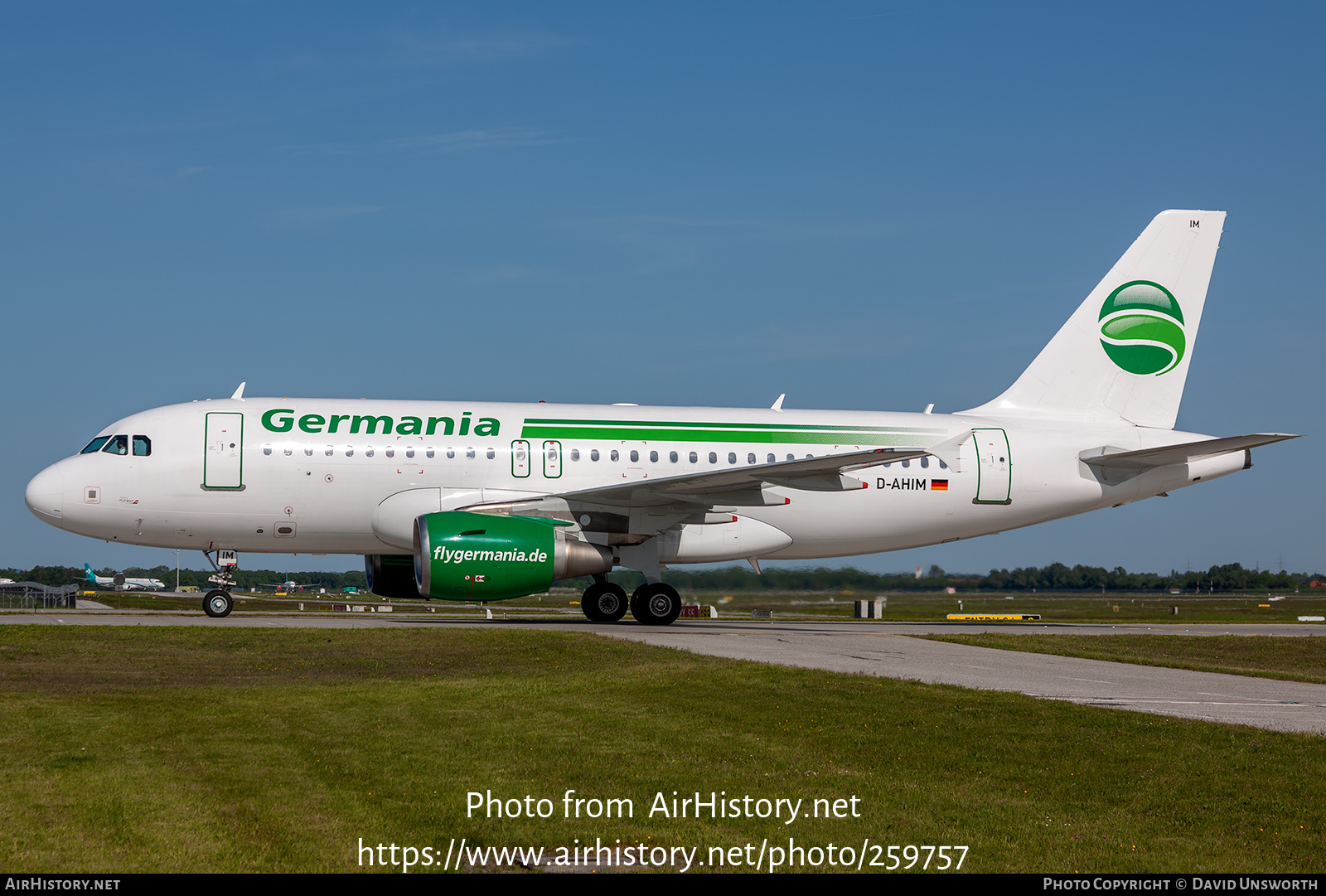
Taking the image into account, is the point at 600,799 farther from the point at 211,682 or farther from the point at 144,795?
the point at 211,682

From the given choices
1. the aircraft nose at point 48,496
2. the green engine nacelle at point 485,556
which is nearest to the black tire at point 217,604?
the aircraft nose at point 48,496

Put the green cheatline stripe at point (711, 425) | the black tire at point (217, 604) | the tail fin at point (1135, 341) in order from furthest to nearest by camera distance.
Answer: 1. the tail fin at point (1135, 341)
2. the green cheatline stripe at point (711, 425)
3. the black tire at point (217, 604)

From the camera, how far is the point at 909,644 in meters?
20.5

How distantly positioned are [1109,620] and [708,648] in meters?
20.5

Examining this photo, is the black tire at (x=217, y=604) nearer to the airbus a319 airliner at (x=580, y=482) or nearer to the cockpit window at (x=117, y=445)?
the airbus a319 airliner at (x=580, y=482)

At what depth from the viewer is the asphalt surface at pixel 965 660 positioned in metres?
12.7

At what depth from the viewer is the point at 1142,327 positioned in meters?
27.4

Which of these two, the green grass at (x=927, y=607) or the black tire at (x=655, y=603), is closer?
the black tire at (x=655, y=603)

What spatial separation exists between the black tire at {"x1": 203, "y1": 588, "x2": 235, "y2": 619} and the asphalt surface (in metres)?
0.20

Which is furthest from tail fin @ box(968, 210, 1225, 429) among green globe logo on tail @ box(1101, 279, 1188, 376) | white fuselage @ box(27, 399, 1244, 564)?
white fuselage @ box(27, 399, 1244, 564)

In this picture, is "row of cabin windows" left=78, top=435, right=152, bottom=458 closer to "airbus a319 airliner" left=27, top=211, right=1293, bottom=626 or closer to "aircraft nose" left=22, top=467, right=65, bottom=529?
"airbus a319 airliner" left=27, top=211, right=1293, bottom=626

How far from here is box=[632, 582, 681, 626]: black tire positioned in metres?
23.3

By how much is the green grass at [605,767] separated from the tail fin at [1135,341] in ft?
50.8

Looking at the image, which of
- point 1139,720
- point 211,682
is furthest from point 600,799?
point 211,682
